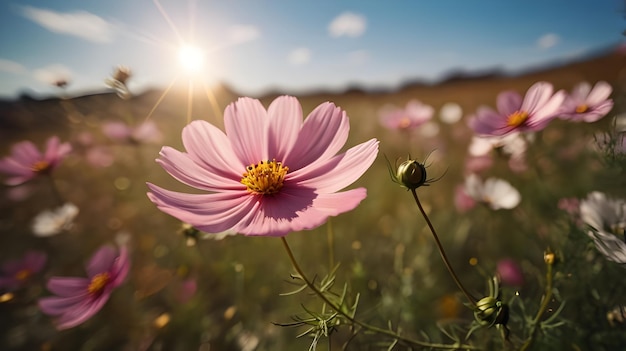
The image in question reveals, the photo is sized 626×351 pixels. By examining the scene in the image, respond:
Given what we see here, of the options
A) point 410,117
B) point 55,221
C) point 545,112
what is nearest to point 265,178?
point 545,112

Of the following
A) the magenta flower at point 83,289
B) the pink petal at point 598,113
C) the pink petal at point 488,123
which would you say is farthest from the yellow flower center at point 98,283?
the pink petal at point 598,113

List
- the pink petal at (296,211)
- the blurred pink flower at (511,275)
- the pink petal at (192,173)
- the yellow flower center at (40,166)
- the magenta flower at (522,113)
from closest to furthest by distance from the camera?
the pink petal at (296,211)
the pink petal at (192,173)
the magenta flower at (522,113)
the blurred pink flower at (511,275)
the yellow flower center at (40,166)

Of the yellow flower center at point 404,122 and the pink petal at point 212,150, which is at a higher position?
the pink petal at point 212,150

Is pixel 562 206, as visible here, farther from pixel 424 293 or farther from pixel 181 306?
pixel 181 306

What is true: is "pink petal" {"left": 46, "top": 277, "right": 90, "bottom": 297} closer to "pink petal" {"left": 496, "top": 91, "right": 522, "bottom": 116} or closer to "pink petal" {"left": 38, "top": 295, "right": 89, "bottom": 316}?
"pink petal" {"left": 38, "top": 295, "right": 89, "bottom": 316}

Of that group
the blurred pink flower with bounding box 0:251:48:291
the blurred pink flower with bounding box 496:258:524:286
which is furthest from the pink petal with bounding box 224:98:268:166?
the blurred pink flower with bounding box 0:251:48:291

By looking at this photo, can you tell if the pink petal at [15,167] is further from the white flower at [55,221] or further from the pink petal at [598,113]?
the pink petal at [598,113]
